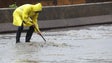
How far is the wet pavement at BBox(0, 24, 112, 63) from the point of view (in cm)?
1217

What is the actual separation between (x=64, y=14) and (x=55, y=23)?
2.87ft

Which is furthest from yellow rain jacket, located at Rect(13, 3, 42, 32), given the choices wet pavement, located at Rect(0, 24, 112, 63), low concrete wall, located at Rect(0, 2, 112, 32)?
low concrete wall, located at Rect(0, 2, 112, 32)

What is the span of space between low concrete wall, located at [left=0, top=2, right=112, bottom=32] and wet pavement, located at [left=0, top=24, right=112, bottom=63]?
170 cm

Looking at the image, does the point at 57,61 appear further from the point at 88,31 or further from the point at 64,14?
the point at 64,14

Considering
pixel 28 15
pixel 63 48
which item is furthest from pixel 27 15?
pixel 63 48

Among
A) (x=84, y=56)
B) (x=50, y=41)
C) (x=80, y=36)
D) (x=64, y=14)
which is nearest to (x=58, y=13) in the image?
(x=64, y=14)

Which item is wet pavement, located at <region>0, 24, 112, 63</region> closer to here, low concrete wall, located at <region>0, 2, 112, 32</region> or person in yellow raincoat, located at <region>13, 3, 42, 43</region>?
person in yellow raincoat, located at <region>13, 3, 42, 43</region>

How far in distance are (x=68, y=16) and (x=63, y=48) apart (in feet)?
27.1

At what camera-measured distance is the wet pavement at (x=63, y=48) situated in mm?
12172

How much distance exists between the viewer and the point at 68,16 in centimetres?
2255

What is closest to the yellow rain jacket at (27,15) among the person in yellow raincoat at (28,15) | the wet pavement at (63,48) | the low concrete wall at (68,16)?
the person in yellow raincoat at (28,15)

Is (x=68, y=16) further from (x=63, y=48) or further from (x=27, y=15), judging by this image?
(x=63, y=48)

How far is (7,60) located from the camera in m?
12.1

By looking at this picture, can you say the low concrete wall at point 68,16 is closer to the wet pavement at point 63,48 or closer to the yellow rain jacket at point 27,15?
the wet pavement at point 63,48
